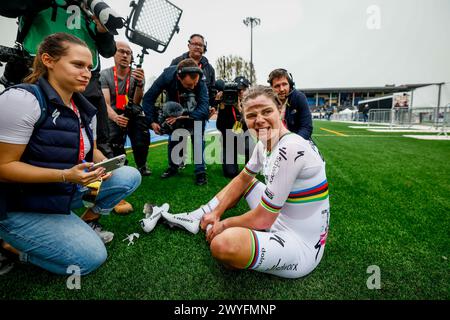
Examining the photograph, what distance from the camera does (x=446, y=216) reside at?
2.49m

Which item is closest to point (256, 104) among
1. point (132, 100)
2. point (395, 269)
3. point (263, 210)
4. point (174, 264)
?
point (263, 210)

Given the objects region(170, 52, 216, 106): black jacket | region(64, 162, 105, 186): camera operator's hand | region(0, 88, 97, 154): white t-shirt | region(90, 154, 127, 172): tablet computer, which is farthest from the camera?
region(170, 52, 216, 106): black jacket

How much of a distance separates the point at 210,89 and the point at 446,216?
12.7 feet

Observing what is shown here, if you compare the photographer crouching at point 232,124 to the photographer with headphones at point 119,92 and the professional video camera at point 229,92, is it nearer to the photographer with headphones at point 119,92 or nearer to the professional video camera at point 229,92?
the professional video camera at point 229,92

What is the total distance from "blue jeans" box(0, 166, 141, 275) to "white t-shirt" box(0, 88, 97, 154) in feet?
1.53

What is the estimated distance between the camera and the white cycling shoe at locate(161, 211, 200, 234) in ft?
6.91

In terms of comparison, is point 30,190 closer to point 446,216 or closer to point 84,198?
point 84,198

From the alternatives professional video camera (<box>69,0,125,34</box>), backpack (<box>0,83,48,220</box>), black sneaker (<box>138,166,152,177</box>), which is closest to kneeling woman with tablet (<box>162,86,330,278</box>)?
professional video camera (<box>69,0,125,34</box>)

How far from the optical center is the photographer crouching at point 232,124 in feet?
13.2

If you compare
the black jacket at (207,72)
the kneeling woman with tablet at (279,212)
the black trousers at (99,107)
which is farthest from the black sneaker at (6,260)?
the black jacket at (207,72)

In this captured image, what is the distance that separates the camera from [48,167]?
145 centimetres

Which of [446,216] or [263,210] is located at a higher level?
[263,210]

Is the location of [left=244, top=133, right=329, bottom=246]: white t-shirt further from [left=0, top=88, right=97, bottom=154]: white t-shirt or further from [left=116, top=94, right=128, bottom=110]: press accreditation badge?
[left=116, top=94, right=128, bottom=110]: press accreditation badge

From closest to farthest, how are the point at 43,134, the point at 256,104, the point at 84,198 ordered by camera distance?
the point at 43,134, the point at 256,104, the point at 84,198
